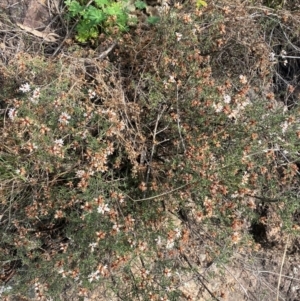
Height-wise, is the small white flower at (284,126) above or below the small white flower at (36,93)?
above

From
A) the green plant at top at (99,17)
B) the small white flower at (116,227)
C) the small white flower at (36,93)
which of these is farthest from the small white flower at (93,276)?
the green plant at top at (99,17)

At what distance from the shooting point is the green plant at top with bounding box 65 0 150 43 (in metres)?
3.21

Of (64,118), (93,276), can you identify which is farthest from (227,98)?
(93,276)

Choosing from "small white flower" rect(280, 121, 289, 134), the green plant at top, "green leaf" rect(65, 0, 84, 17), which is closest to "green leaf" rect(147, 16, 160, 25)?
the green plant at top

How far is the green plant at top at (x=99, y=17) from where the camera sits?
3.21m

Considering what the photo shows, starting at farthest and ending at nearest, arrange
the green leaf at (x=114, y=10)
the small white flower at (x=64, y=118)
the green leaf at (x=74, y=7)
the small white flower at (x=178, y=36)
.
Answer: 1. the green leaf at (x=74, y=7)
2. the green leaf at (x=114, y=10)
3. the small white flower at (x=178, y=36)
4. the small white flower at (x=64, y=118)

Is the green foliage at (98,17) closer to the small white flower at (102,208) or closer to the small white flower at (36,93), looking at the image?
the small white flower at (36,93)

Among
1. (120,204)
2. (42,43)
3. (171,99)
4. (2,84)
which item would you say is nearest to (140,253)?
(120,204)

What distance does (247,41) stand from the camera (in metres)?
3.40

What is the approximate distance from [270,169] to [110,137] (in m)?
1.16

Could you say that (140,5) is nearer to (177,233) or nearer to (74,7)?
(74,7)

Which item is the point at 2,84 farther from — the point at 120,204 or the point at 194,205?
the point at 194,205

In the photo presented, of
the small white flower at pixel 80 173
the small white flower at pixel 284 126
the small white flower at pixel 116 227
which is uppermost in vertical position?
the small white flower at pixel 284 126

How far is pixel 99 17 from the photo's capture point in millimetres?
3193
